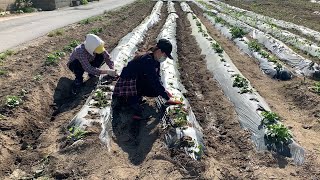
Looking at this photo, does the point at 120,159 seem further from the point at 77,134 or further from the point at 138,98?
the point at 138,98

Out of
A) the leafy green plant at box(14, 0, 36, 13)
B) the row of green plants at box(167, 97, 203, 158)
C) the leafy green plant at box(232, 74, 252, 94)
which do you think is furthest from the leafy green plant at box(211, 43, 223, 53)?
the leafy green plant at box(14, 0, 36, 13)

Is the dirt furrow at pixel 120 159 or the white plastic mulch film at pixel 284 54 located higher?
the dirt furrow at pixel 120 159

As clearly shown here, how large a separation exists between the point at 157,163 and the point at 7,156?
2.36 meters

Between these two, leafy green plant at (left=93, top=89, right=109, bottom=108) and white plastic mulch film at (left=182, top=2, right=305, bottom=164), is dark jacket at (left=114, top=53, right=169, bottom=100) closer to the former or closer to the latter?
leafy green plant at (left=93, top=89, right=109, bottom=108)

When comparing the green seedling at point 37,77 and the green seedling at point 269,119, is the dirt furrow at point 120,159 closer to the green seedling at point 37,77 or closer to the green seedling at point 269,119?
the green seedling at point 269,119

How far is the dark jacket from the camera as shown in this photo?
6453 millimetres

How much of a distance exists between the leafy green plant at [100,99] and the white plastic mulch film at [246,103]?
2.58m

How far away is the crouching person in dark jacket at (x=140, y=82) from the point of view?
21.1 ft

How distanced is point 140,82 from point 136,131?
1.00 m

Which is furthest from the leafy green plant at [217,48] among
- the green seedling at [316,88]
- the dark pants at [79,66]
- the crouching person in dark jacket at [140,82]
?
the crouching person in dark jacket at [140,82]

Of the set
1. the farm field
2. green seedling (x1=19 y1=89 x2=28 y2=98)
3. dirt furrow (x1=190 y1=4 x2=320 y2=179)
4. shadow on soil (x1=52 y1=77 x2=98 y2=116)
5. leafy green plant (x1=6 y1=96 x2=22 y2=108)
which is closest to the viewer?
the farm field

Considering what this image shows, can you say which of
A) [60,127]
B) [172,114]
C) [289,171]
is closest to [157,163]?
[172,114]

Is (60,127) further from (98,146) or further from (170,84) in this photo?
(170,84)

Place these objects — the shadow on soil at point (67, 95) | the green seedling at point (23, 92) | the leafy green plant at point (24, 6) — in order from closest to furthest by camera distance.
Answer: the green seedling at point (23, 92), the shadow on soil at point (67, 95), the leafy green plant at point (24, 6)
